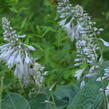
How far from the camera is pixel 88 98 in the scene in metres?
3.22

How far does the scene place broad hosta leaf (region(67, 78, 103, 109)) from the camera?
10.3 ft

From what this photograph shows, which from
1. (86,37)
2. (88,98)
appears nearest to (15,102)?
(88,98)

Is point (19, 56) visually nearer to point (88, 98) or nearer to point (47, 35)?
point (88, 98)

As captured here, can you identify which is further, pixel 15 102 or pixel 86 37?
pixel 15 102

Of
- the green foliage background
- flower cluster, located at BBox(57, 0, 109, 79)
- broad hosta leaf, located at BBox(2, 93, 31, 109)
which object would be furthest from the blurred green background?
broad hosta leaf, located at BBox(2, 93, 31, 109)

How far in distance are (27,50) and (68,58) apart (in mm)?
2698

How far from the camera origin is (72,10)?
326 cm

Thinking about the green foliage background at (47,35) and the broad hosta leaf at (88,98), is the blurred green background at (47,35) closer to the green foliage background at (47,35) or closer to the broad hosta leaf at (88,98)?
the green foliage background at (47,35)

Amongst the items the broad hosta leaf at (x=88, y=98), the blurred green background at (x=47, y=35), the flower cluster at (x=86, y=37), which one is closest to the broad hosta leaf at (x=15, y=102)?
the broad hosta leaf at (x=88, y=98)

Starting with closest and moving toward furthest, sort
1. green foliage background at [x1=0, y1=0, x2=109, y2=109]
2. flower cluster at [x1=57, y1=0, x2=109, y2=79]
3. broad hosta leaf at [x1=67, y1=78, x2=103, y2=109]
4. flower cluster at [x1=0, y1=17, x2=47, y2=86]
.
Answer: flower cluster at [x1=0, y1=17, x2=47, y2=86]
flower cluster at [x1=57, y1=0, x2=109, y2=79]
broad hosta leaf at [x1=67, y1=78, x2=103, y2=109]
green foliage background at [x1=0, y1=0, x2=109, y2=109]

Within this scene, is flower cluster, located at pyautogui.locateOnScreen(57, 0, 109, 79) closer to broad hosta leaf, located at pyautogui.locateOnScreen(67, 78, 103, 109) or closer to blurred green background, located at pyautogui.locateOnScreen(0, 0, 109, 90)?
broad hosta leaf, located at pyautogui.locateOnScreen(67, 78, 103, 109)

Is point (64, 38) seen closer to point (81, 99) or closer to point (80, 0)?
point (80, 0)

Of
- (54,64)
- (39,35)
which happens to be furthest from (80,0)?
(54,64)

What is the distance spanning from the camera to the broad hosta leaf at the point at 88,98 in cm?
315
